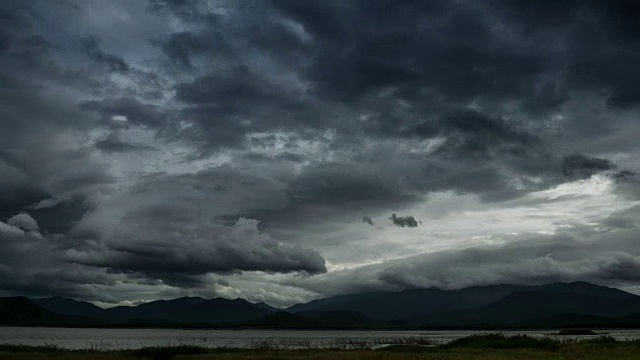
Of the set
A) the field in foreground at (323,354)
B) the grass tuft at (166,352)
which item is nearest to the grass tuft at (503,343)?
the field in foreground at (323,354)

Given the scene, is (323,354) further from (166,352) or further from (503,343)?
(503,343)

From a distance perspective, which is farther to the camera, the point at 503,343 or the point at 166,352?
the point at 503,343

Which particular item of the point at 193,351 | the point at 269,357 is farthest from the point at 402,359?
the point at 193,351

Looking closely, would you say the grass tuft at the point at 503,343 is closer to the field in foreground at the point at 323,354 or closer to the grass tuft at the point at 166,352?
the field in foreground at the point at 323,354

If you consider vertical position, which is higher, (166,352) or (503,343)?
(166,352)

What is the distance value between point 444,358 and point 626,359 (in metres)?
22.3

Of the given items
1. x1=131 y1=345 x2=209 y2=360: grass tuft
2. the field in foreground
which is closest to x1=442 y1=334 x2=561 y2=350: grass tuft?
the field in foreground

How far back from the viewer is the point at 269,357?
261ft

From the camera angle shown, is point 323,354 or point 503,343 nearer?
point 323,354

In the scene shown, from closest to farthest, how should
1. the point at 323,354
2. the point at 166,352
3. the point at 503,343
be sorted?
the point at 323,354, the point at 166,352, the point at 503,343

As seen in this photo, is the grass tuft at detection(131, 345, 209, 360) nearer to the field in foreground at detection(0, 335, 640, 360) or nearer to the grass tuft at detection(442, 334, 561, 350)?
the field in foreground at detection(0, 335, 640, 360)

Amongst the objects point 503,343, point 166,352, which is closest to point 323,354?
point 166,352

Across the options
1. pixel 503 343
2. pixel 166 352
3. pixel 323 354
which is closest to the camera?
pixel 323 354

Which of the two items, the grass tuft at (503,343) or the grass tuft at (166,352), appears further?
the grass tuft at (503,343)
